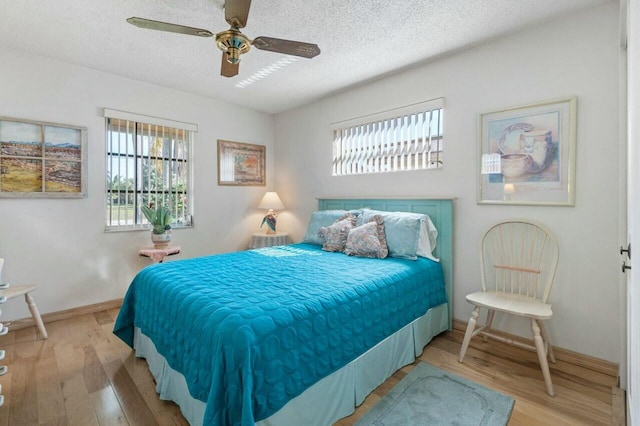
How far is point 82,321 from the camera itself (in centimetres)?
295

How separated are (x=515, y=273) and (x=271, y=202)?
3.12m

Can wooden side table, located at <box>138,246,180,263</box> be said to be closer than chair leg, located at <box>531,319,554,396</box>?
No

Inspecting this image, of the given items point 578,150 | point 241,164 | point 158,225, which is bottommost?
point 158,225

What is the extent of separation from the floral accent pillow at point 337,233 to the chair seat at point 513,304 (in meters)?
1.23

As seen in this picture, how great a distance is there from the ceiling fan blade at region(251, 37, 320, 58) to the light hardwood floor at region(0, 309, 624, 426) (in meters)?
2.24

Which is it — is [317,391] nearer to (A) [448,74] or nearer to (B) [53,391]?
(B) [53,391]

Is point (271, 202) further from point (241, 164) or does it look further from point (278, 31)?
point (278, 31)

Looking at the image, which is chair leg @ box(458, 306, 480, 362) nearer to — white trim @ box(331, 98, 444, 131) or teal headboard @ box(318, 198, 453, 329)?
teal headboard @ box(318, 198, 453, 329)

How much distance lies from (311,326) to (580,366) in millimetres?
2072

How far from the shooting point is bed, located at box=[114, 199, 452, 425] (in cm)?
128

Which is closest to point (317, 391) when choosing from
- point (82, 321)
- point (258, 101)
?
point (82, 321)

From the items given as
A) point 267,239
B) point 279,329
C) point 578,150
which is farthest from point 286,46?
point 267,239

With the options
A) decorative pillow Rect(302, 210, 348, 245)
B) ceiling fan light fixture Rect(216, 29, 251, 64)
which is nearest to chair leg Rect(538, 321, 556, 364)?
decorative pillow Rect(302, 210, 348, 245)

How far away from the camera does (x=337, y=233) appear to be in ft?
9.87
